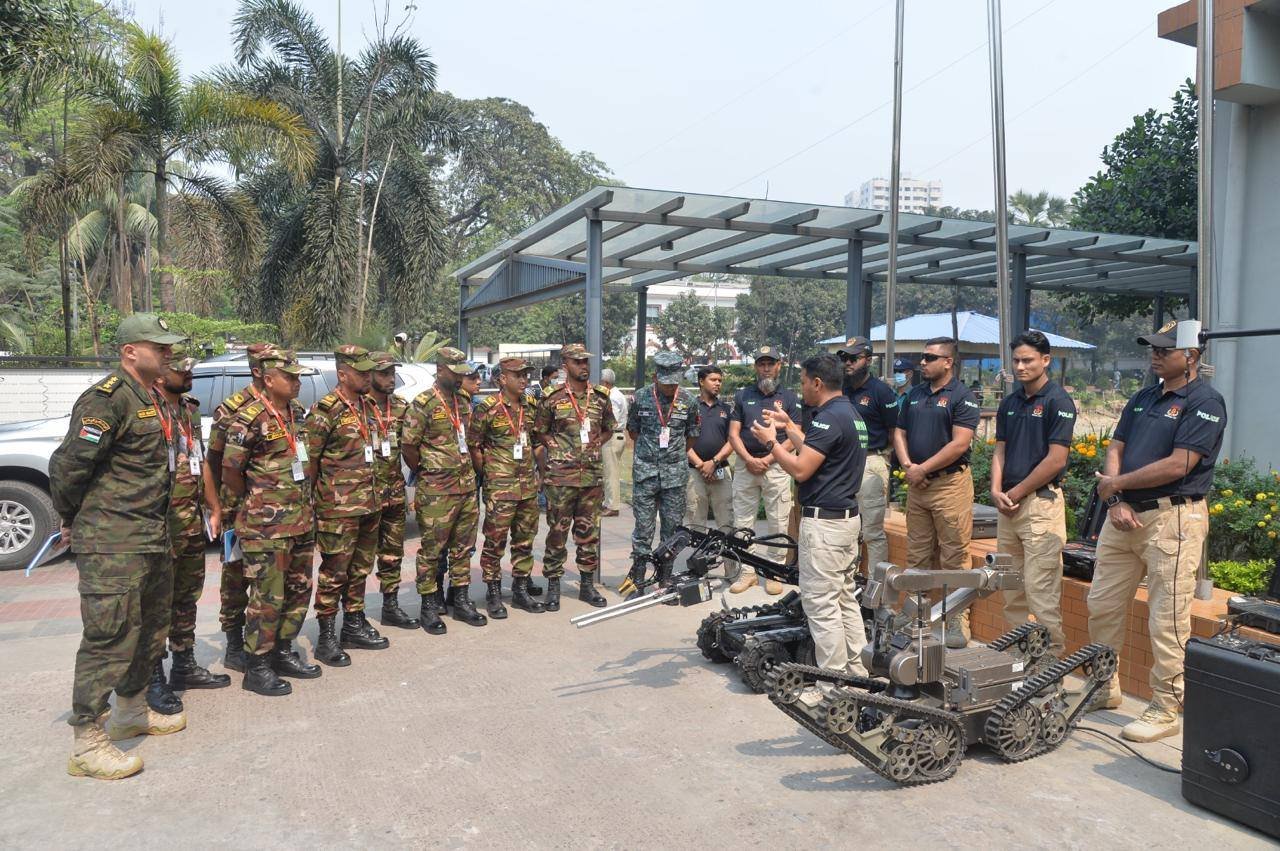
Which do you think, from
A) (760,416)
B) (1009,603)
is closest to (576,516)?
(760,416)

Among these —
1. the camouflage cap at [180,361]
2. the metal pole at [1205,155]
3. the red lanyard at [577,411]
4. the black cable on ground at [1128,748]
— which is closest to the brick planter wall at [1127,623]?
the black cable on ground at [1128,748]

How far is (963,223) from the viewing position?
11234 mm

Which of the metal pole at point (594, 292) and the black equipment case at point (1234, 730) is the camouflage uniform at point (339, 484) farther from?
the black equipment case at point (1234, 730)

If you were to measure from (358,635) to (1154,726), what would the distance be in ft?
15.3

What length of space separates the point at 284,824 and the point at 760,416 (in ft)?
15.4

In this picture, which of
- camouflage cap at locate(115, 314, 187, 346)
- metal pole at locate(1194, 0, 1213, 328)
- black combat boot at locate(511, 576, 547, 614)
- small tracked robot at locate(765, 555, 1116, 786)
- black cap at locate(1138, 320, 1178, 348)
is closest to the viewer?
small tracked robot at locate(765, 555, 1116, 786)

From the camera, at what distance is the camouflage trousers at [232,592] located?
17.4 ft

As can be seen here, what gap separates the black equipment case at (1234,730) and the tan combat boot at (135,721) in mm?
4782

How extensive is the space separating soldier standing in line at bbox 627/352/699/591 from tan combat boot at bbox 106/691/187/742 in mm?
3657

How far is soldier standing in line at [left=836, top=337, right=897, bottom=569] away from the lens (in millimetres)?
6602

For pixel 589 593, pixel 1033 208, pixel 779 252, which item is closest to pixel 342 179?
pixel 779 252

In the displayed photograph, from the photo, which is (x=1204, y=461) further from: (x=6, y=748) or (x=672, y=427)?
(x=6, y=748)

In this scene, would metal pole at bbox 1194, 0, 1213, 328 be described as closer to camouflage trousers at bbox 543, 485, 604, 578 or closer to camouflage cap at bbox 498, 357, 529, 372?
camouflage trousers at bbox 543, 485, 604, 578

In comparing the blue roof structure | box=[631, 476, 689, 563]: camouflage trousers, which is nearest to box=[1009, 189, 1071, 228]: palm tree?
the blue roof structure
